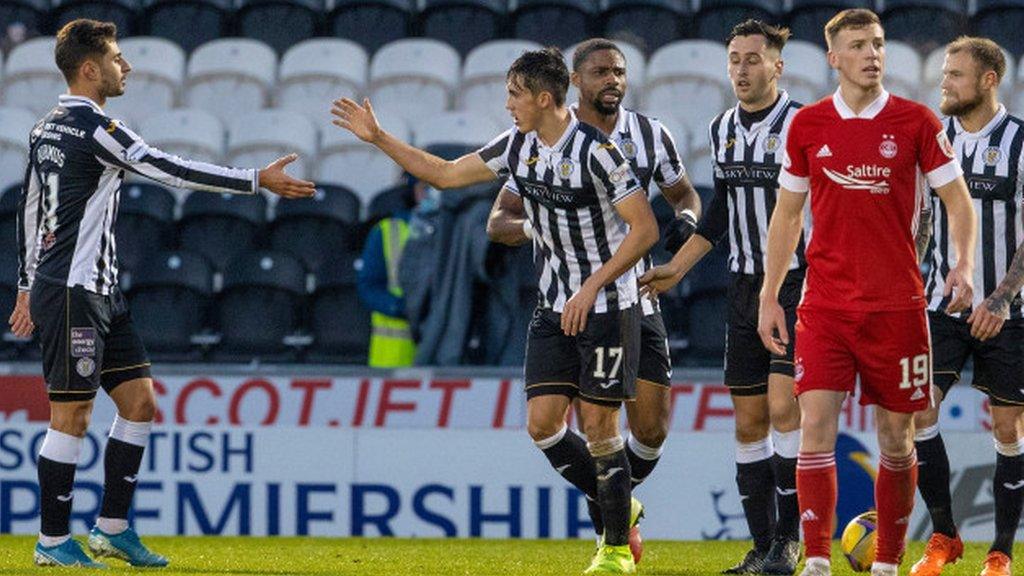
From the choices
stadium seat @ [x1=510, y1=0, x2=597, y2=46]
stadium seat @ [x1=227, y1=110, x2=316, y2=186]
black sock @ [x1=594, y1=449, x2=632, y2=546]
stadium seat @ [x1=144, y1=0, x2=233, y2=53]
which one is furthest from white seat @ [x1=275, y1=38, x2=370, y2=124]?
black sock @ [x1=594, y1=449, x2=632, y2=546]

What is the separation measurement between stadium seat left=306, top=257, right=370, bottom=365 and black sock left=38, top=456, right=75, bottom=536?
450 cm

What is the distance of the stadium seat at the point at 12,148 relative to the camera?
13820 millimetres

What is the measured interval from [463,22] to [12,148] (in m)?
3.52

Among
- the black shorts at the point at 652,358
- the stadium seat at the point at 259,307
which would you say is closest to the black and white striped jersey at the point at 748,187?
the black shorts at the point at 652,358

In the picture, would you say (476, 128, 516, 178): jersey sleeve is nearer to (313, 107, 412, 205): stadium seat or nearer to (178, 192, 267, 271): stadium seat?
(178, 192, 267, 271): stadium seat

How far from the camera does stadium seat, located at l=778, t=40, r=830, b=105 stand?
13.8 m

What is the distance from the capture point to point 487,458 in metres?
10.7

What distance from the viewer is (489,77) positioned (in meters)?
14.2

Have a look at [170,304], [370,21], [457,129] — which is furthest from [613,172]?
[370,21]

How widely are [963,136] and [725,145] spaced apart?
3.09ft

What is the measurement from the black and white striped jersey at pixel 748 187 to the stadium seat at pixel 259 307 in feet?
15.6

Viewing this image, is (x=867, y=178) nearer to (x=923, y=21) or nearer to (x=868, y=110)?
(x=868, y=110)

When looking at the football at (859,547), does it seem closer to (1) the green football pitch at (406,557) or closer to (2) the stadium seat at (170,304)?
(1) the green football pitch at (406,557)

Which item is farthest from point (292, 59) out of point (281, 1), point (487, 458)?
point (487, 458)
